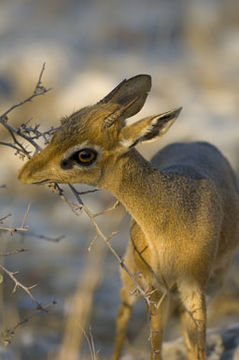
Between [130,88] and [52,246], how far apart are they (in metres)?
5.17

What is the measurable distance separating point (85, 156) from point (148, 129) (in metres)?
0.38

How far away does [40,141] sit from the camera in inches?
420

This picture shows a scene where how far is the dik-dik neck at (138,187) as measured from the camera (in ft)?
13.7

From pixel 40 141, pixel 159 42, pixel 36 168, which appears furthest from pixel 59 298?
pixel 159 42

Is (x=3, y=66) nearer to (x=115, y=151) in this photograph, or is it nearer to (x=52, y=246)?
(x=52, y=246)

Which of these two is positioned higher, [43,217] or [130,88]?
[130,88]

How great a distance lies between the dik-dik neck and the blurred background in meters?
2.08

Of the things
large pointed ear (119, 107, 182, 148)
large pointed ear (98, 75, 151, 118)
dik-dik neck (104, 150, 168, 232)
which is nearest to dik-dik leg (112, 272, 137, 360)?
dik-dik neck (104, 150, 168, 232)

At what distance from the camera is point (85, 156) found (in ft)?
13.0

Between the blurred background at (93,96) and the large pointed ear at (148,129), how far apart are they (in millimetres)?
2556

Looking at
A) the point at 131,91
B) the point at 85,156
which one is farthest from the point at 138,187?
the point at 131,91

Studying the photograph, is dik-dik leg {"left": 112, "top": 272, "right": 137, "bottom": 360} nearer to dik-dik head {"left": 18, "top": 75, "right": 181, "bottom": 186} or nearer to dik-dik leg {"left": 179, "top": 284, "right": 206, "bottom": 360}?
dik-dik leg {"left": 179, "top": 284, "right": 206, "bottom": 360}

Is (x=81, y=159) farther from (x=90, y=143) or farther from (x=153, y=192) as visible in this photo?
(x=153, y=192)

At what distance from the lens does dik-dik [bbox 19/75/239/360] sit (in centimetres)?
392
